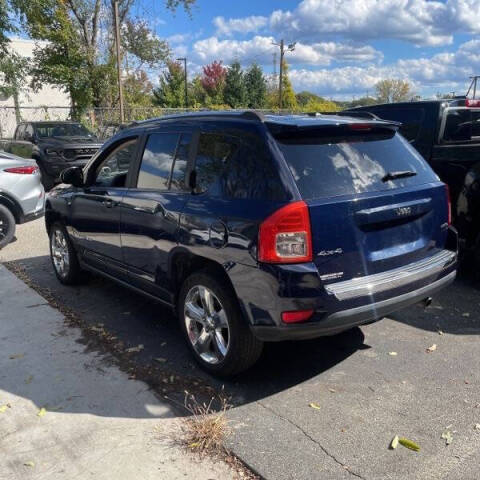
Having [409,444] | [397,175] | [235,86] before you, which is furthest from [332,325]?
[235,86]

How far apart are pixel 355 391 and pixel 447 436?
662 mm

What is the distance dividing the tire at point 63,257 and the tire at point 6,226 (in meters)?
2.04

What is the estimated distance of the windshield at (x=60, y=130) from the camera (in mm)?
12985

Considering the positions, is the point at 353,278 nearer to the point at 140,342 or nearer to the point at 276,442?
the point at 276,442

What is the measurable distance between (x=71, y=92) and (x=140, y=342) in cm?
2199

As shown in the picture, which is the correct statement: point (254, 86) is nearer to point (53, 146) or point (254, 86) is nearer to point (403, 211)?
point (53, 146)

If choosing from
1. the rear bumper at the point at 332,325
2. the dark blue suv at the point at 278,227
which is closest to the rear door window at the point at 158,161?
the dark blue suv at the point at 278,227

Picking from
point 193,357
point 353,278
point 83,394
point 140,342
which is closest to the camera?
point 353,278

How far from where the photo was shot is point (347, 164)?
3.23 metres

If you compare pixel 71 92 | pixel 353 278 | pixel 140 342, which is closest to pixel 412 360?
pixel 353 278

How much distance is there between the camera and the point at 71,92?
2344 centimetres

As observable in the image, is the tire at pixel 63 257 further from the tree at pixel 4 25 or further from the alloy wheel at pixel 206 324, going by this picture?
the tree at pixel 4 25

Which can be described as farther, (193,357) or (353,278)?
(193,357)

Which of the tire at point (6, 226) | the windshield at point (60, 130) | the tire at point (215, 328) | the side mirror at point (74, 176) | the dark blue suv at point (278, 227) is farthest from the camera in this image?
the windshield at point (60, 130)
